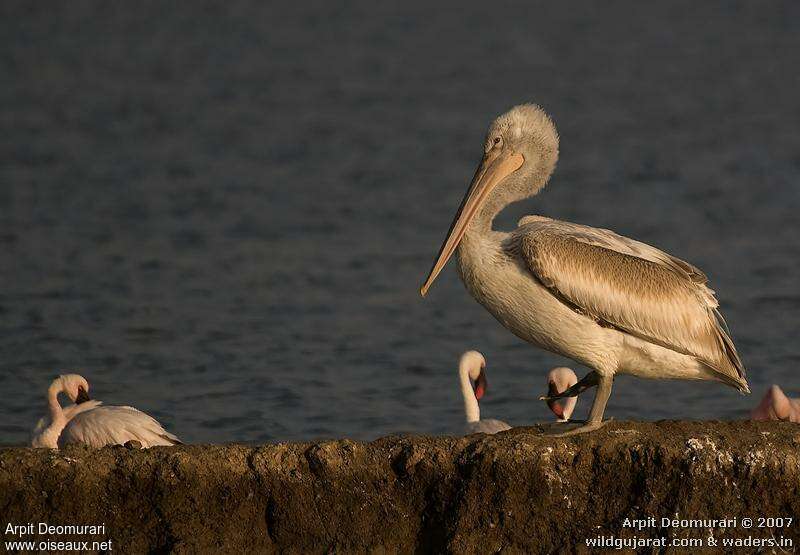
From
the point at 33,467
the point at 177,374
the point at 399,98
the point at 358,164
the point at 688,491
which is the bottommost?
the point at 688,491

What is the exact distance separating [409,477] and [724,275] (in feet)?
22.2

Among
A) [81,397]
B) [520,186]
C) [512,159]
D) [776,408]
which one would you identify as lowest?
[776,408]

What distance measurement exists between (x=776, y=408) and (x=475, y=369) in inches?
73.1

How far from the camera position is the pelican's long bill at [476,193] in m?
6.93

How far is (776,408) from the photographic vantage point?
27.8 feet

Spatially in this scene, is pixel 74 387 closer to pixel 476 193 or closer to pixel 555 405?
pixel 555 405

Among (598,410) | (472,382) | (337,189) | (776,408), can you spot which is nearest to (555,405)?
(472,382)

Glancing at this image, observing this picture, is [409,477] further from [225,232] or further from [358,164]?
[358,164]

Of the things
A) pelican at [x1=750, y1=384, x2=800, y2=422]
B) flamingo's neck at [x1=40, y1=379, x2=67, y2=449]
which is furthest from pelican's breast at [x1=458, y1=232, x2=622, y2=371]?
flamingo's neck at [x1=40, y1=379, x2=67, y2=449]

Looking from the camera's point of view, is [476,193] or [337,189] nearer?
[476,193]

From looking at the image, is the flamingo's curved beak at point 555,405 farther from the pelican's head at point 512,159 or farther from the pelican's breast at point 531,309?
the pelican's breast at point 531,309

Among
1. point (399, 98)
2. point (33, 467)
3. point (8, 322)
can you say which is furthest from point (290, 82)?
point (33, 467)

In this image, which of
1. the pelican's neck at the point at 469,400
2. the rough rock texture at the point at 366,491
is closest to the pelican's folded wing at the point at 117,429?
the rough rock texture at the point at 366,491

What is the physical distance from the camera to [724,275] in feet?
39.6
